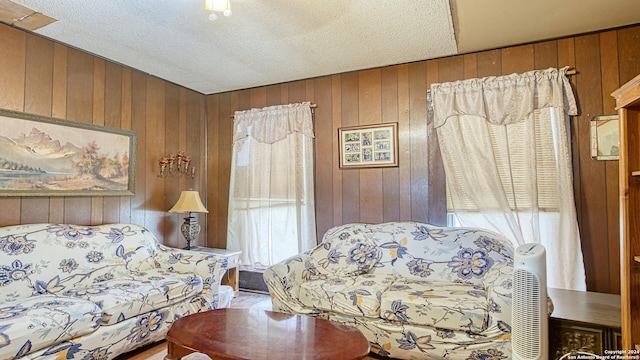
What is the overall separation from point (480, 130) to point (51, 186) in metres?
3.60

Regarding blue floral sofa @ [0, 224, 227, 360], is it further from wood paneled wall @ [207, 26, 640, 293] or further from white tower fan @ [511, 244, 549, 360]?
white tower fan @ [511, 244, 549, 360]

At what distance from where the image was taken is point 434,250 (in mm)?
2801

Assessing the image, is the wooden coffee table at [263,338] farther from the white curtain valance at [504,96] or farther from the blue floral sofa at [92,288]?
the white curtain valance at [504,96]

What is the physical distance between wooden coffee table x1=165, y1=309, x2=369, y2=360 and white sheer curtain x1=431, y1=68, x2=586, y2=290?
1.78 metres

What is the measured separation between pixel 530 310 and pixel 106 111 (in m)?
3.65

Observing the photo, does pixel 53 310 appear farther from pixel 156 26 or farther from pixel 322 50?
pixel 322 50

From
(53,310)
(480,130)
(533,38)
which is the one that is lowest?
(53,310)

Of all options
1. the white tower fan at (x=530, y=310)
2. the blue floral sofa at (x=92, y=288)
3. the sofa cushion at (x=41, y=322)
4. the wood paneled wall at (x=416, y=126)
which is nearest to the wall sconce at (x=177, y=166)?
the wood paneled wall at (x=416, y=126)

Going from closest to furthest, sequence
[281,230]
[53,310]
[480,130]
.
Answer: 1. [53,310]
2. [480,130]
3. [281,230]

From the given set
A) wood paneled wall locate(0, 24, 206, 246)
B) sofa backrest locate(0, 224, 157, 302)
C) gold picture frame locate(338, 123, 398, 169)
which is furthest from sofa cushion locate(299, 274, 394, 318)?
wood paneled wall locate(0, 24, 206, 246)

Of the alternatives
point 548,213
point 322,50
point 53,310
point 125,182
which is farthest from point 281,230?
point 548,213

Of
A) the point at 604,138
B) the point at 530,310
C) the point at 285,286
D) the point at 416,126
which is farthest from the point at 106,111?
the point at 604,138

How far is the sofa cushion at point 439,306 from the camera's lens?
2045 mm

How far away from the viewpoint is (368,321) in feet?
7.67
